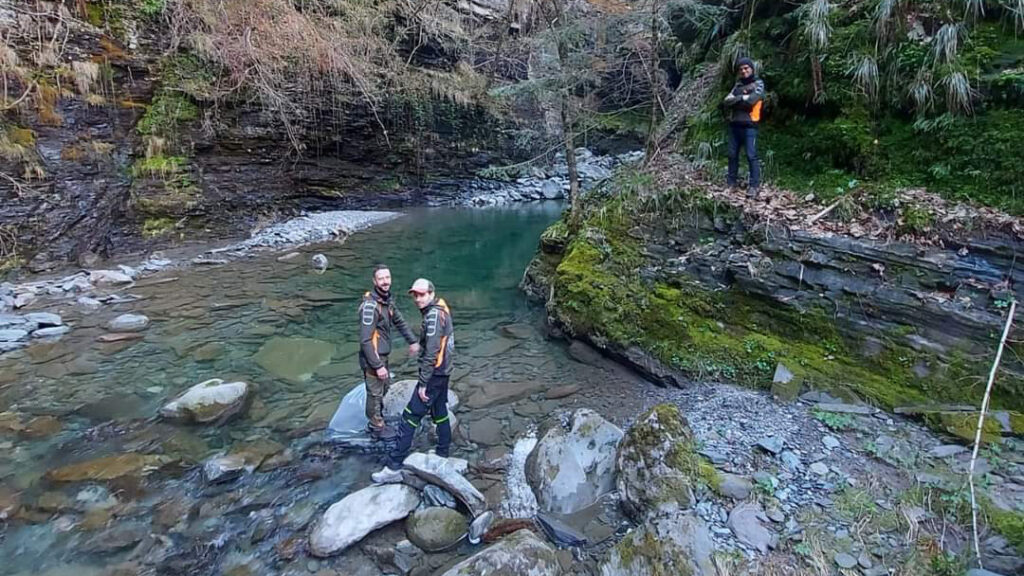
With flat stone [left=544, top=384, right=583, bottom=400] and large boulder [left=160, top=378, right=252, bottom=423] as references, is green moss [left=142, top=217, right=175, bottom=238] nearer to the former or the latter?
large boulder [left=160, top=378, right=252, bottom=423]

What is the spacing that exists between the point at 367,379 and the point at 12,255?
388 inches

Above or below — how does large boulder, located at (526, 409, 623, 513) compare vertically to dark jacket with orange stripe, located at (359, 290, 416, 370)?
below

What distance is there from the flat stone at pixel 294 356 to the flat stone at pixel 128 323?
2180mm

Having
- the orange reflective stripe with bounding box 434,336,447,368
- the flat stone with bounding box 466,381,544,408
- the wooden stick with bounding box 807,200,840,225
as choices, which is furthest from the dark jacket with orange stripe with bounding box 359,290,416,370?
the wooden stick with bounding box 807,200,840,225

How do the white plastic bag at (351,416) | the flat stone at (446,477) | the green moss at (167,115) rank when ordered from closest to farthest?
the flat stone at (446,477) < the white plastic bag at (351,416) < the green moss at (167,115)

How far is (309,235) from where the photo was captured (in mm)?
14539

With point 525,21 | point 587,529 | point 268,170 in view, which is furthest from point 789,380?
point 525,21

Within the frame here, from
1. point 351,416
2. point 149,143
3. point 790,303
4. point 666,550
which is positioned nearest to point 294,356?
point 351,416

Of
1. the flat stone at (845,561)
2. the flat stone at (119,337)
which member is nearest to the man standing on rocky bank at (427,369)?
the flat stone at (845,561)

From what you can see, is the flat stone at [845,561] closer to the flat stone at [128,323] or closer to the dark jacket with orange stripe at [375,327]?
the dark jacket with orange stripe at [375,327]

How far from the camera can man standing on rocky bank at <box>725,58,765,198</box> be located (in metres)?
6.34

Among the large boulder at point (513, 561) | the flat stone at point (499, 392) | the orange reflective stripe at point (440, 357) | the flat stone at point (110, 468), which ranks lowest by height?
the flat stone at point (499, 392)

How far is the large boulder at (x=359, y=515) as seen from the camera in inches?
145

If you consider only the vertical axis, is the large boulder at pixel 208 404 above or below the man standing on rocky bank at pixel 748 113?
below
